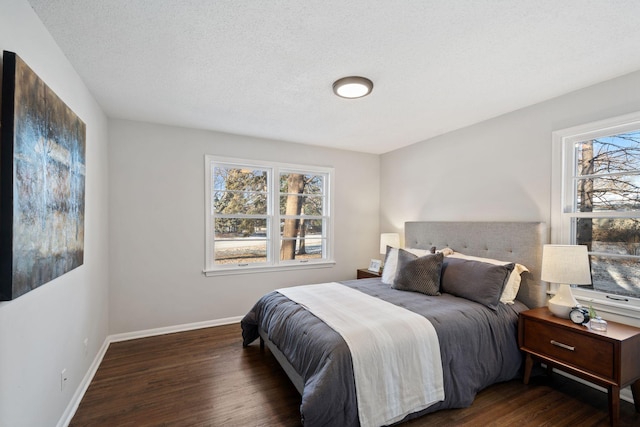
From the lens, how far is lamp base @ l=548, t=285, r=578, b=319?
228 centimetres

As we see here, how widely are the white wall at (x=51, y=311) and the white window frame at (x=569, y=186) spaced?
3.75 metres

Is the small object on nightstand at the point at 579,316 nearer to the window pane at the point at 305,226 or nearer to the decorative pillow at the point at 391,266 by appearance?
the decorative pillow at the point at 391,266

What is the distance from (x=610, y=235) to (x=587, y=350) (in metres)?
1.00

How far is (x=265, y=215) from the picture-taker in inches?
164

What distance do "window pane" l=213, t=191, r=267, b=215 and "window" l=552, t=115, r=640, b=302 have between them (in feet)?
10.9

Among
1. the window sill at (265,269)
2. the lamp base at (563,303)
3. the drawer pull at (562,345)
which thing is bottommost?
the drawer pull at (562,345)

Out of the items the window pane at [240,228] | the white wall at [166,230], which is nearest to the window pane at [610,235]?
the white wall at [166,230]

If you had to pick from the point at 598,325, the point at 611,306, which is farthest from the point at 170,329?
the point at 611,306

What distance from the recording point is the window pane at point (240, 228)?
3.92 meters

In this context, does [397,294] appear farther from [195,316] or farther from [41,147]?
[41,147]

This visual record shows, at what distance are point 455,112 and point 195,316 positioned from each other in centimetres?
383

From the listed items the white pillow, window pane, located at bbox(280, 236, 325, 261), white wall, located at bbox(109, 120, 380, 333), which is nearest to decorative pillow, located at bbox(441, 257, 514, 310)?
the white pillow

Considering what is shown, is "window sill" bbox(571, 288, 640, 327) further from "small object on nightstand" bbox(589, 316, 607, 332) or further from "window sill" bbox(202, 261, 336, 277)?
"window sill" bbox(202, 261, 336, 277)

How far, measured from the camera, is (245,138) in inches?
156
